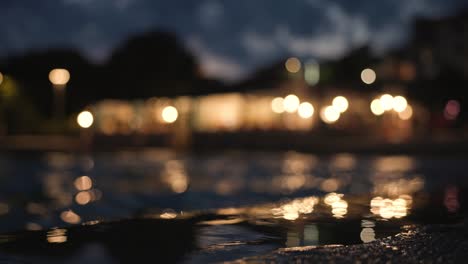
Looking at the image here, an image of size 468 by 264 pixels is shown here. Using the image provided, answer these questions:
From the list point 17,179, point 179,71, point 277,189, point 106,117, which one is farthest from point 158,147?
point 179,71

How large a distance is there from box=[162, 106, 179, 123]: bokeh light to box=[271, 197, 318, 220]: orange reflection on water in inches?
1419

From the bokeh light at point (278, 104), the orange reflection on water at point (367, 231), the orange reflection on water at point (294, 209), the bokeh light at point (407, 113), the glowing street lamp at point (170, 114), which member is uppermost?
the glowing street lamp at point (170, 114)

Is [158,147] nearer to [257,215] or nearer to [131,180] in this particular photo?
[131,180]

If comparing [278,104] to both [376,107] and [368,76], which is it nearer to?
[376,107]

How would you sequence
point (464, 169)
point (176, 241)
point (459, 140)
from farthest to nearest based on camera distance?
1. point (459, 140)
2. point (464, 169)
3. point (176, 241)

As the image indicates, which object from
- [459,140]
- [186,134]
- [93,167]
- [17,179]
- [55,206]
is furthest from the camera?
[186,134]

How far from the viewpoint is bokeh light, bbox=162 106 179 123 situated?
4581 centimetres

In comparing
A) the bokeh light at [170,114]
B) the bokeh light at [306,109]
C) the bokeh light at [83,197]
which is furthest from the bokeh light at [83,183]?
the bokeh light at [170,114]

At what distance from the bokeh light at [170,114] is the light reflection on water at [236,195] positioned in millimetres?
22432

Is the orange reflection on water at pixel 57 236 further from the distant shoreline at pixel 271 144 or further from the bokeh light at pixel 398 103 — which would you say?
the bokeh light at pixel 398 103

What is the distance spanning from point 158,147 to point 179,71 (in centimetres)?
4018

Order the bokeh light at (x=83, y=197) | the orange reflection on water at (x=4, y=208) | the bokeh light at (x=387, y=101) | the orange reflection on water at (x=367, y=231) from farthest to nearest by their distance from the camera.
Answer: the bokeh light at (x=387, y=101) < the bokeh light at (x=83, y=197) < the orange reflection on water at (x=4, y=208) < the orange reflection on water at (x=367, y=231)

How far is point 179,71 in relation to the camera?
77.5 metres

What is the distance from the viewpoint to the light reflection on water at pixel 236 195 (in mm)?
7637
